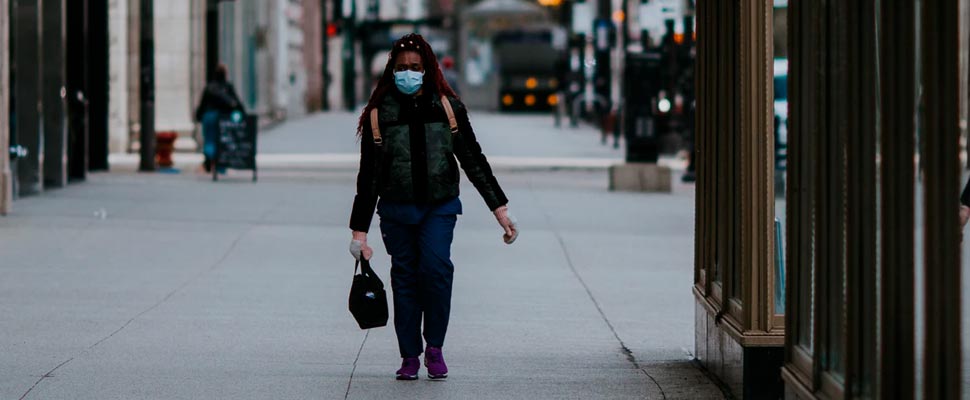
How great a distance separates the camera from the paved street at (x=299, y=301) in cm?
865

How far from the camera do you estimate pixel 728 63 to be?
27.4ft

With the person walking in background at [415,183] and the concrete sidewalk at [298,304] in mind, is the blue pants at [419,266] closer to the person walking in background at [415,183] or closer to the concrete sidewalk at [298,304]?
the person walking in background at [415,183]

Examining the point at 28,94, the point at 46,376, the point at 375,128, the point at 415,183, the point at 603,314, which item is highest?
the point at 28,94

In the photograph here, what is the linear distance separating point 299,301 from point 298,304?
188mm

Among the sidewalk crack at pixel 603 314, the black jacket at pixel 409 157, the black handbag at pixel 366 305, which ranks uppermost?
the black jacket at pixel 409 157

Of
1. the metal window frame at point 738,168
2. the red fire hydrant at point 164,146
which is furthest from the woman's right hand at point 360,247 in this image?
the red fire hydrant at point 164,146

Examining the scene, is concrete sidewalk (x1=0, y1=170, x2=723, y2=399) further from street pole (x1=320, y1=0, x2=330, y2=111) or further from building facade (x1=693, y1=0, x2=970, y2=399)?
street pole (x1=320, y1=0, x2=330, y2=111)

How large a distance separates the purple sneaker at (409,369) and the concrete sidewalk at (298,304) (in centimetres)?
5

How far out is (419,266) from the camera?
8.59 meters

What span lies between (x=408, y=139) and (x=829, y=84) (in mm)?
2835

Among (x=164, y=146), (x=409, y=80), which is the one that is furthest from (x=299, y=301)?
(x=164, y=146)

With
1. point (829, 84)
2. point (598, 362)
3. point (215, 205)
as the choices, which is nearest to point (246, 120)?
point (215, 205)

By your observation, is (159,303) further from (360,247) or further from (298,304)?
(360,247)

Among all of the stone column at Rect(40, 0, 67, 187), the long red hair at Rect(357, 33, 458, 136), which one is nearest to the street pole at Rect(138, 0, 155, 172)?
the stone column at Rect(40, 0, 67, 187)
